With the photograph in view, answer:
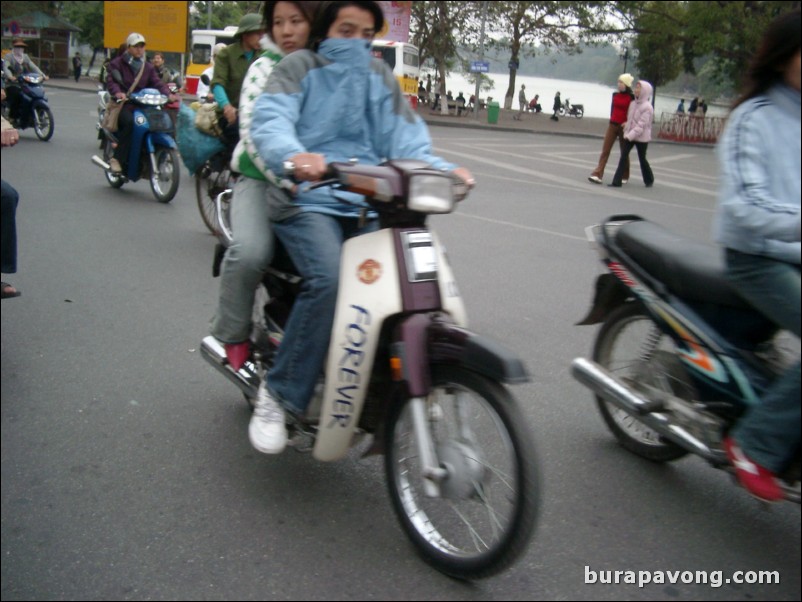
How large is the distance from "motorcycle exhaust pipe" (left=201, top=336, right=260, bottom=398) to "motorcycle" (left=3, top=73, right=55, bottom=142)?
12134 mm

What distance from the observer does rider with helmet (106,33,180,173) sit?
9.60 m

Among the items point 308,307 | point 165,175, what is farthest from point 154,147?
point 308,307

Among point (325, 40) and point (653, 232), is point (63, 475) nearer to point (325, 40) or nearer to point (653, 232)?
point (325, 40)

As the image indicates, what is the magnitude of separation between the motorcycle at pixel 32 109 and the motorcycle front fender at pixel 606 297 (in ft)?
42.5

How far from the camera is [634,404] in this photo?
130 inches

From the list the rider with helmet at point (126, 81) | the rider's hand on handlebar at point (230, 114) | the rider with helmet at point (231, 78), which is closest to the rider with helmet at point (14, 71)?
the rider with helmet at point (126, 81)

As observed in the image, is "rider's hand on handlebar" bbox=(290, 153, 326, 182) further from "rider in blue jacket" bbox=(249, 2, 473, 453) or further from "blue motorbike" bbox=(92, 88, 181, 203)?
"blue motorbike" bbox=(92, 88, 181, 203)

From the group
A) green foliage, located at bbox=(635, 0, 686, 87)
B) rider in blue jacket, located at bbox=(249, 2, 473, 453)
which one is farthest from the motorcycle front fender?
green foliage, located at bbox=(635, 0, 686, 87)

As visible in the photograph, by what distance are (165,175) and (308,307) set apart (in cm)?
715

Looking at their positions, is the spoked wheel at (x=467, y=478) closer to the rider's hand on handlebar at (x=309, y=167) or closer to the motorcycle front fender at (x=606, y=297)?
the rider's hand on handlebar at (x=309, y=167)

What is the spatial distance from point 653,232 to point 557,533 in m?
1.19

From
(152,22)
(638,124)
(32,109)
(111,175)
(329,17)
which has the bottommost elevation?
(111,175)

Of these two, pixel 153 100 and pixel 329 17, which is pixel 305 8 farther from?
pixel 153 100

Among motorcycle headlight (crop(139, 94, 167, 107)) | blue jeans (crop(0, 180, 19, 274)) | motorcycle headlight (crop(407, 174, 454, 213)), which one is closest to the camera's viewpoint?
motorcycle headlight (crop(407, 174, 454, 213))
